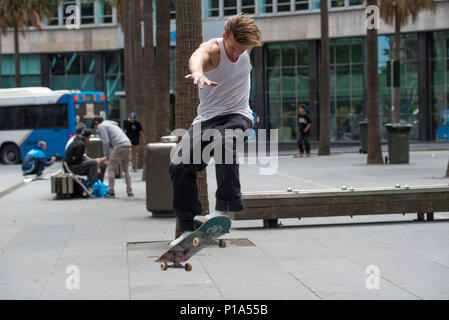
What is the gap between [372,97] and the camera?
2303cm

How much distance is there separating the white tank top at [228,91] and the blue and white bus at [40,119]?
29.6 metres

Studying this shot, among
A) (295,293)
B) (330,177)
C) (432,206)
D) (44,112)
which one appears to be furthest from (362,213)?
(44,112)

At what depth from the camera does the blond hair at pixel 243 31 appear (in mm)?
5395

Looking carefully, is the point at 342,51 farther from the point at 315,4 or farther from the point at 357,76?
the point at 315,4

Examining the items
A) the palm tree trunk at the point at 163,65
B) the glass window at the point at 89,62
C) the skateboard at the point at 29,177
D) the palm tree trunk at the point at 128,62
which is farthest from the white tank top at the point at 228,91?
the glass window at the point at 89,62

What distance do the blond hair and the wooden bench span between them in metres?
4.84

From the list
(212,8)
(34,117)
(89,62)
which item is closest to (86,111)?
(34,117)

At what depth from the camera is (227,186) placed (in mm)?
5695

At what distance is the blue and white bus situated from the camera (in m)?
35.0

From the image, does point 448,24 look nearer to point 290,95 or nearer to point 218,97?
point 290,95
